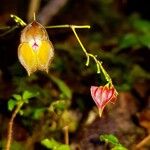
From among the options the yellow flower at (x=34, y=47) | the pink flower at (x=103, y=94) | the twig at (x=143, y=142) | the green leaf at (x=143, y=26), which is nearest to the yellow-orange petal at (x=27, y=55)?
the yellow flower at (x=34, y=47)

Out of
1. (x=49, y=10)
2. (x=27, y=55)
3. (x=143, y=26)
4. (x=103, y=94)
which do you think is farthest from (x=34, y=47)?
(x=143, y=26)

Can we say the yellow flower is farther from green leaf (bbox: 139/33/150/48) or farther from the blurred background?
green leaf (bbox: 139/33/150/48)

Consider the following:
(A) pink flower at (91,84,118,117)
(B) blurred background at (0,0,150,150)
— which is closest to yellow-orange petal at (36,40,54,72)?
(A) pink flower at (91,84,118,117)

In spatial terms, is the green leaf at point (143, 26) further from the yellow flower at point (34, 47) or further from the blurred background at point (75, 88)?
the yellow flower at point (34, 47)

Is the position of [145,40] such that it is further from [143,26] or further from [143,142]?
[143,142]

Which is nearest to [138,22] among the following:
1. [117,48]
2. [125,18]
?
[117,48]

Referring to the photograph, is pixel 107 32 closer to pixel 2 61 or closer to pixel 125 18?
pixel 125 18

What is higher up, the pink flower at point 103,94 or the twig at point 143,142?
the pink flower at point 103,94
